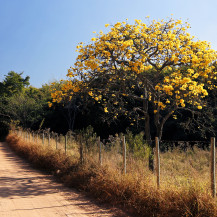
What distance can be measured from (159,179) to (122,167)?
178 centimetres

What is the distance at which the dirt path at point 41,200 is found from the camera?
6.37 metres

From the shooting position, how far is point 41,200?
7.53 m

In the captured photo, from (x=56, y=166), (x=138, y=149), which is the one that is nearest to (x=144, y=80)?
(x=138, y=149)

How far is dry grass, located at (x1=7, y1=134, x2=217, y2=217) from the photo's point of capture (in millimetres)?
5380

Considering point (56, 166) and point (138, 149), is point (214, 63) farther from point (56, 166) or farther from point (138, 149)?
point (56, 166)

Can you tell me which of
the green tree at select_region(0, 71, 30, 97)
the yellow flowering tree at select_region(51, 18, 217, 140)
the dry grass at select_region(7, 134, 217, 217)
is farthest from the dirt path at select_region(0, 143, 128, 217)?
the green tree at select_region(0, 71, 30, 97)

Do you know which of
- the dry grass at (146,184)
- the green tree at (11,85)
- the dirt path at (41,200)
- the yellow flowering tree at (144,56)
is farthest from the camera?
the green tree at (11,85)

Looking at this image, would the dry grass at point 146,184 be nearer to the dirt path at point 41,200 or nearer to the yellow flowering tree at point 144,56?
the dirt path at point 41,200

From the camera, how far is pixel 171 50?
11203mm

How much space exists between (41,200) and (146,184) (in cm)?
288

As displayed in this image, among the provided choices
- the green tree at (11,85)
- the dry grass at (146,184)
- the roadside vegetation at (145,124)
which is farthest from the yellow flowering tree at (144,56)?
the green tree at (11,85)

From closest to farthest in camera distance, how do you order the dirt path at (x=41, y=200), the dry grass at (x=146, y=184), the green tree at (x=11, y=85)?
1. the dry grass at (x=146, y=184)
2. the dirt path at (x=41, y=200)
3. the green tree at (x=11, y=85)

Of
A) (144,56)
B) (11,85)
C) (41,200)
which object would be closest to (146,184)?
(41,200)

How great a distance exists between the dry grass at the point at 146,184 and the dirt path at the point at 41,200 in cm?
46
